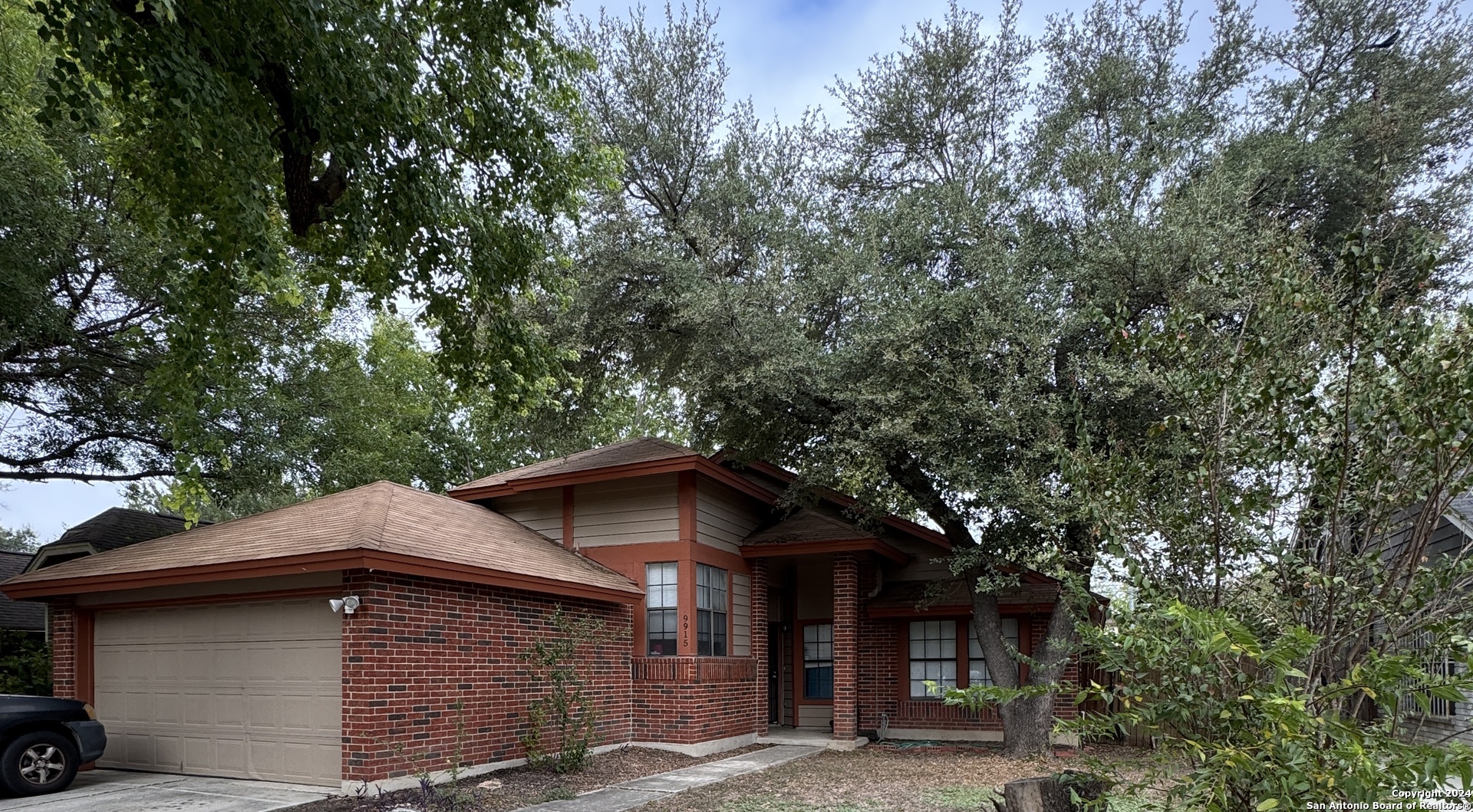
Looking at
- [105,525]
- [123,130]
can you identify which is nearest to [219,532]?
[123,130]

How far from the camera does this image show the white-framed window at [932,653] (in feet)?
49.6

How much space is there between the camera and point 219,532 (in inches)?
454

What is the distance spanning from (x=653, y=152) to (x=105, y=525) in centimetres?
1369

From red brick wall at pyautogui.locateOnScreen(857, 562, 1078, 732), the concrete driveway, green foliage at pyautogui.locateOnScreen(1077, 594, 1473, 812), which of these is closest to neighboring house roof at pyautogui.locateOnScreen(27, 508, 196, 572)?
the concrete driveway

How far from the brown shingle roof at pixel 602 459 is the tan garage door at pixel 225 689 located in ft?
14.9

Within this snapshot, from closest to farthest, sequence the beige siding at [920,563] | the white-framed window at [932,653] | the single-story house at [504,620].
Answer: the single-story house at [504,620], the white-framed window at [932,653], the beige siding at [920,563]

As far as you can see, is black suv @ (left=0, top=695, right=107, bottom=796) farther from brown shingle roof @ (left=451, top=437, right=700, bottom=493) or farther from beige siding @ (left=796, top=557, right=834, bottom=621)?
beige siding @ (left=796, top=557, right=834, bottom=621)

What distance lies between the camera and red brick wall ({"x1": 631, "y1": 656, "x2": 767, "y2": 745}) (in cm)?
1258

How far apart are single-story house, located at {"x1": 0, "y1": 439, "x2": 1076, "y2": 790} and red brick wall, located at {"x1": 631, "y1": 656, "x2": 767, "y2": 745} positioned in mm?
29

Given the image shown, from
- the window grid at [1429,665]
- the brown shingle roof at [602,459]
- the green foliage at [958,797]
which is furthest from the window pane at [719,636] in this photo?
the window grid at [1429,665]

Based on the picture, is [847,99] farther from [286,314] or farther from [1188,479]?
[1188,479]

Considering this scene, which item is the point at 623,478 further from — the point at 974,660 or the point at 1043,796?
the point at 1043,796

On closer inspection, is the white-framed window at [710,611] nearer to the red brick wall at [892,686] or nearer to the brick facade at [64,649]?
the red brick wall at [892,686]

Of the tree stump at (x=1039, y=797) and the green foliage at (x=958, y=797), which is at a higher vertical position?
the tree stump at (x=1039, y=797)
